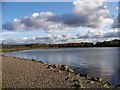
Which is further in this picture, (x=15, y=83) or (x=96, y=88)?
(x=15, y=83)

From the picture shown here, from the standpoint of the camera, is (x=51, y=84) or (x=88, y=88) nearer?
(x=88, y=88)

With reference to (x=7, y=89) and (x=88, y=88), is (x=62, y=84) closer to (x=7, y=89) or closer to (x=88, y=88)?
(x=88, y=88)

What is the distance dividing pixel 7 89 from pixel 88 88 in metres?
6.29

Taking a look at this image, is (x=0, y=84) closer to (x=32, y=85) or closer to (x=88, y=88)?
(x=32, y=85)

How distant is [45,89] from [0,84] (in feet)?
12.1

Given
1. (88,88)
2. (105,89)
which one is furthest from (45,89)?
(105,89)

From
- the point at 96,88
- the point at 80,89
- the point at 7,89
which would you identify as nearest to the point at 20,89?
the point at 7,89

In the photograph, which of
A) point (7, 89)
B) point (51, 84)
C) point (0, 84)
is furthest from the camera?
point (51, 84)

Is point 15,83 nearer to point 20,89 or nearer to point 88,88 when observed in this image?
point 20,89

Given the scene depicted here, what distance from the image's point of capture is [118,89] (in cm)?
2067

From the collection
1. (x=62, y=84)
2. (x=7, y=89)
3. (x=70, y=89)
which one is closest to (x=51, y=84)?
(x=62, y=84)

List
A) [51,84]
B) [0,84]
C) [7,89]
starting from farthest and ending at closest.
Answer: [51,84] → [0,84] → [7,89]

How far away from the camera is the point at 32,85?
21.4 m

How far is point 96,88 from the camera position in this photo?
2072 cm
